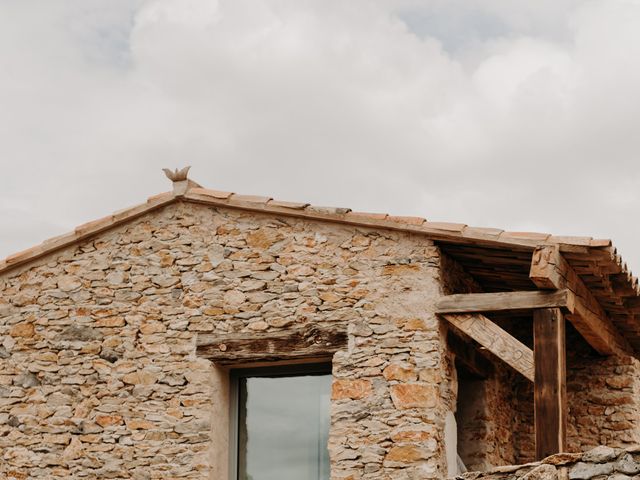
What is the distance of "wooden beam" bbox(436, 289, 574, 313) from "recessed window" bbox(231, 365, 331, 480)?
1.32m

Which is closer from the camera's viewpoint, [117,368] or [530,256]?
[530,256]

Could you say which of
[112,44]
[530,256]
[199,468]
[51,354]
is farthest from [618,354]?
[112,44]

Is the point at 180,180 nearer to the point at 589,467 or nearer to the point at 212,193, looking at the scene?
the point at 212,193

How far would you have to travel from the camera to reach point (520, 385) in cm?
1162

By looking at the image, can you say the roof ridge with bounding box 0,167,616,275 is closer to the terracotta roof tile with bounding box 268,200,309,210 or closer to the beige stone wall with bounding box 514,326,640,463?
the terracotta roof tile with bounding box 268,200,309,210

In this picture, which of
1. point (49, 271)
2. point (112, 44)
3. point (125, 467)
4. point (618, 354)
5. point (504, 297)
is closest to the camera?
point (504, 297)

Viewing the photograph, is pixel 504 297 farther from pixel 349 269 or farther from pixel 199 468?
pixel 199 468

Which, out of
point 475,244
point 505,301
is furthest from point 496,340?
point 475,244

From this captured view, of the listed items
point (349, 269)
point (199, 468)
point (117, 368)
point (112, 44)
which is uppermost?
point (112, 44)

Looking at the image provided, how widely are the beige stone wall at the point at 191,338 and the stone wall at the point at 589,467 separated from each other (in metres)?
2.71

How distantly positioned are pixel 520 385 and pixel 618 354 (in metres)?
1.13

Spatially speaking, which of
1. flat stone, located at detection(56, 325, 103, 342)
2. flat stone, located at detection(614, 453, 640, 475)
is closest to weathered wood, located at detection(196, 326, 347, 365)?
flat stone, located at detection(56, 325, 103, 342)

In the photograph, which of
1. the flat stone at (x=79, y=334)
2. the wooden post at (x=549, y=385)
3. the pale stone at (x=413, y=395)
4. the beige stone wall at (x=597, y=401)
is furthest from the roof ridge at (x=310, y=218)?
the beige stone wall at (x=597, y=401)

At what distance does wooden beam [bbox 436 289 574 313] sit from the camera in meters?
8.51
